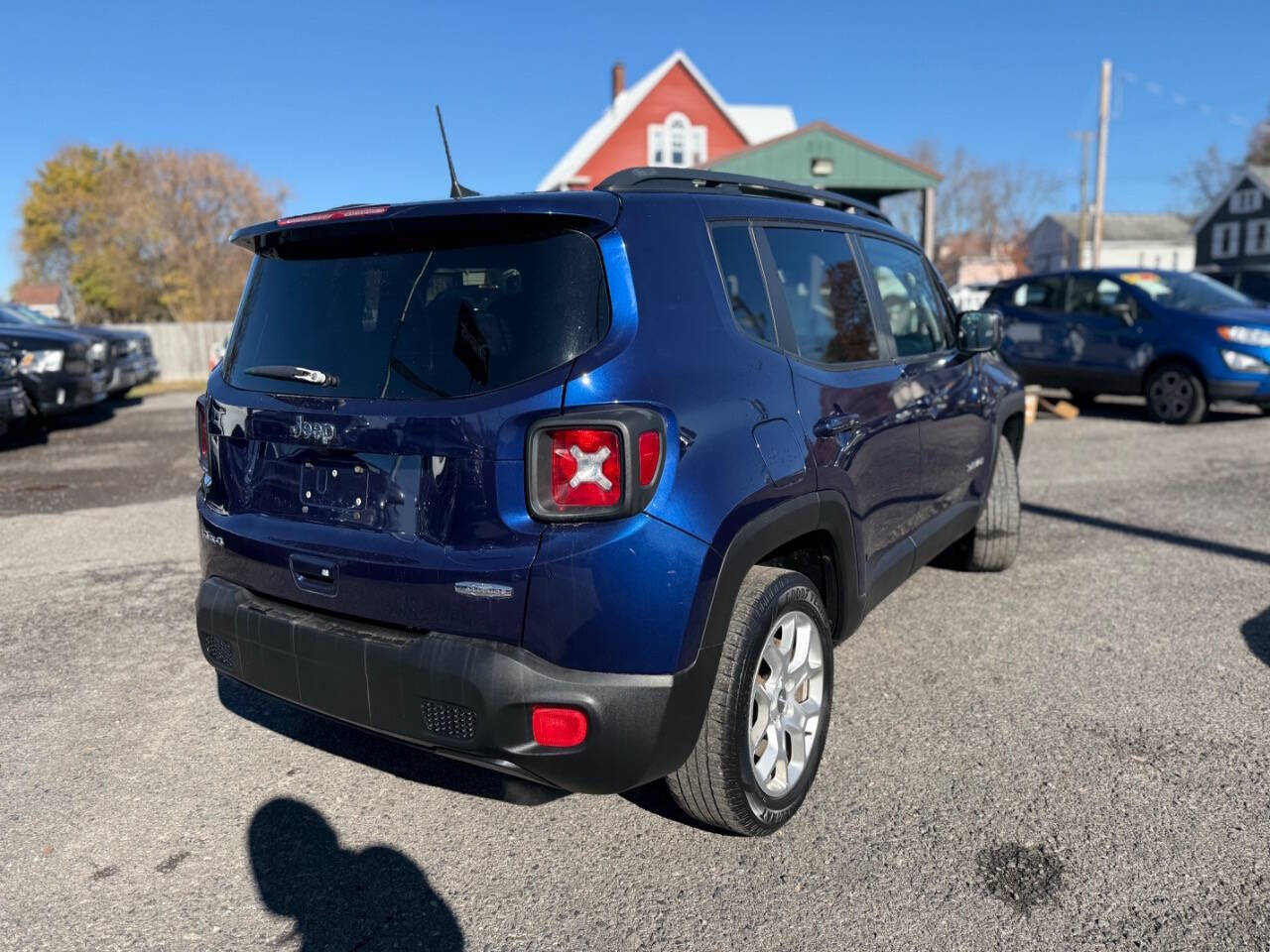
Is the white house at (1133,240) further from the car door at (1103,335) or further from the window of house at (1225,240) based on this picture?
the car door at (1103,335)

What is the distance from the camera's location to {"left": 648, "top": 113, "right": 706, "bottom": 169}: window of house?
3503 cm

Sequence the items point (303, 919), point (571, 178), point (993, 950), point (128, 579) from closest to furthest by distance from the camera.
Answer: point (993, 950), point (303, 919), point (128, 579), point (571, 178)

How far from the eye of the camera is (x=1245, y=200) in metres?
52.5

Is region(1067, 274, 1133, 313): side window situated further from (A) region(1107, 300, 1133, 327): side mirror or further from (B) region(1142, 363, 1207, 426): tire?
(B) region(1142, 363, 1207, 426): tire

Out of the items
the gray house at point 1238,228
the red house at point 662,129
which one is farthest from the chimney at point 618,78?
the gray house at point 1238,228

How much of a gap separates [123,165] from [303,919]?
176 ft

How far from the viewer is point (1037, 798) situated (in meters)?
3.07

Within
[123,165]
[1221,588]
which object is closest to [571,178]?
[123,165]

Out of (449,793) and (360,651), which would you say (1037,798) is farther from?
(360,651)

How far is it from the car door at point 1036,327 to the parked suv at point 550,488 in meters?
9.60

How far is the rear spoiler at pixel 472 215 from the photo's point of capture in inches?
99.9

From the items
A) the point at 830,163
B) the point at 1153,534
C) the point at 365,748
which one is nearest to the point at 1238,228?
the point at 830,163

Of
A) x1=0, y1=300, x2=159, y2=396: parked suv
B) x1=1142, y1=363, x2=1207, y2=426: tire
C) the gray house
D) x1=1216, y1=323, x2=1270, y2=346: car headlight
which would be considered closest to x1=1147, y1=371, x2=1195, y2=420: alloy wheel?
x1=1142, y1=363, x2=1207, y2=426: tire

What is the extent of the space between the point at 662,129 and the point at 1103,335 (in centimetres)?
2644
